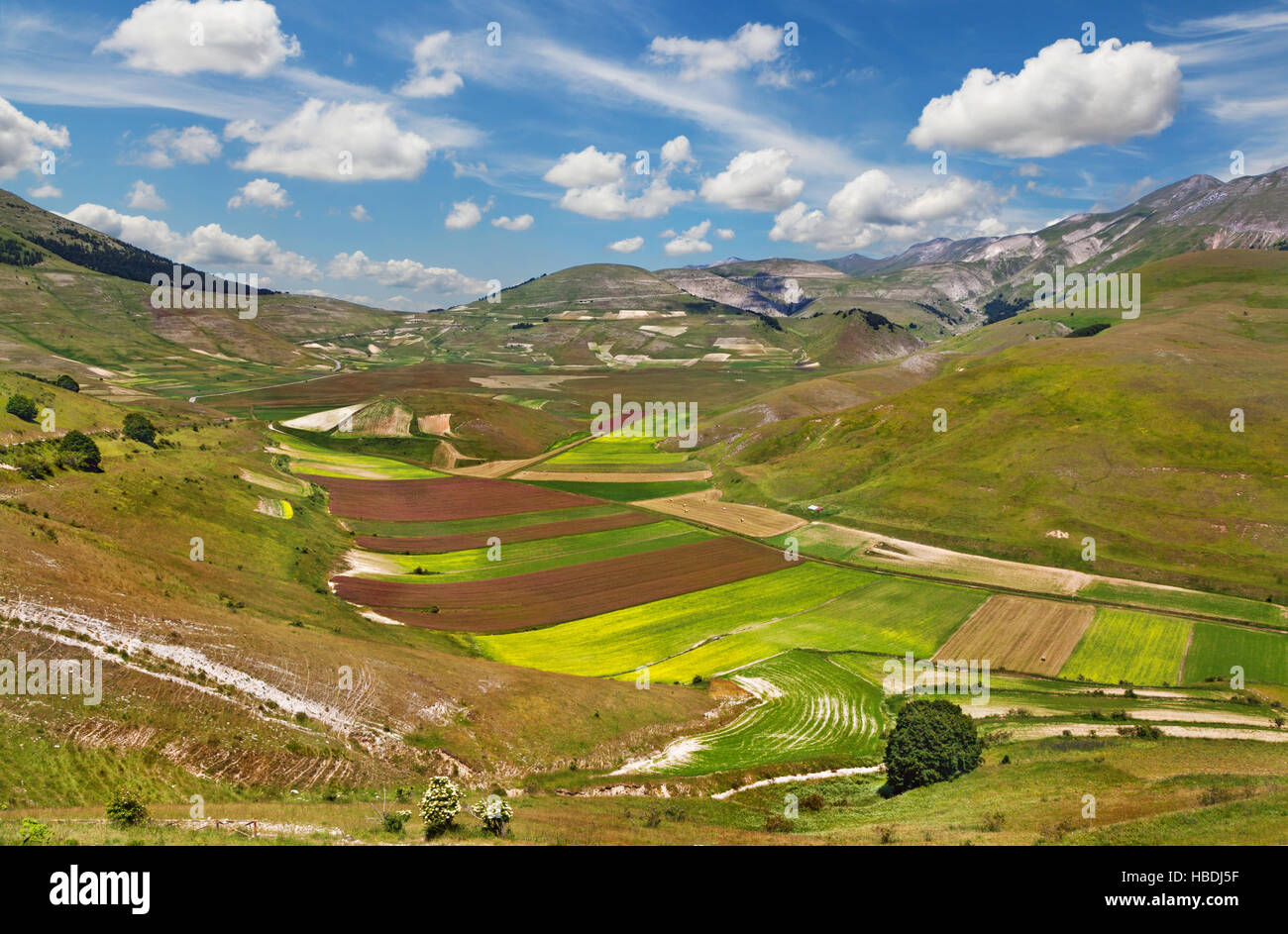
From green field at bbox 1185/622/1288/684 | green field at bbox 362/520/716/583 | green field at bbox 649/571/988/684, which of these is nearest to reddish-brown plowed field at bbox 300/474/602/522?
green field at bbox 362/520/716/583

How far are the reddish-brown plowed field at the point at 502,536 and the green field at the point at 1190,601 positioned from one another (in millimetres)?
60019

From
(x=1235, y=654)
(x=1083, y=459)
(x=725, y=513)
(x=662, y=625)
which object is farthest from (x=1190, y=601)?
(x=725, y=513)

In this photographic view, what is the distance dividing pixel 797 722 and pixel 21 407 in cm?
10634

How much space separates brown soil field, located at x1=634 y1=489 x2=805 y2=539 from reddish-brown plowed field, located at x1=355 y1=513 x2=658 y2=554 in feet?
22.8

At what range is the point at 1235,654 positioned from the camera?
58.8m

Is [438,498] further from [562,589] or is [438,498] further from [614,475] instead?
[562,589]

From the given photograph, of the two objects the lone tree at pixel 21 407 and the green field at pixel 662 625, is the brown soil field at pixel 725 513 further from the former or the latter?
the lone tree at pixel 21 407

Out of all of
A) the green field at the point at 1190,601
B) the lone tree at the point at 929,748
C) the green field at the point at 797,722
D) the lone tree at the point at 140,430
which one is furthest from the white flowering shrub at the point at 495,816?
the lone tree at the point at 140,430

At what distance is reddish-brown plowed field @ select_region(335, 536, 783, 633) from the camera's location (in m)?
66.4

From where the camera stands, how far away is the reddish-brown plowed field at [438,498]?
334 ft

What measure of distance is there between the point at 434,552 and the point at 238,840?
2504 inches

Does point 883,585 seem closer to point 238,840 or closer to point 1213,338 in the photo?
point 238,840

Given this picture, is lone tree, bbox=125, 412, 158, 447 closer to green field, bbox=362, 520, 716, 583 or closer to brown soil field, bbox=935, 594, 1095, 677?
green field, bbox=362, 520, 716, 583
